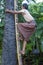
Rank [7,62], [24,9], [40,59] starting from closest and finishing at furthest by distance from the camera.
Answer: [24,9] < [7,62] < [40,59]

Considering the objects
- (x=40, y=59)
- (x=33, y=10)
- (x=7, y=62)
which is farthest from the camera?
(x=40, y=59)

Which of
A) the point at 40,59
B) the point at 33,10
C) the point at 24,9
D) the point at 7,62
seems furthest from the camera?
the point at 40,59

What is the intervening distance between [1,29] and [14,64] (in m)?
1.92

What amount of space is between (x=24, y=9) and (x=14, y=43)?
1099mm

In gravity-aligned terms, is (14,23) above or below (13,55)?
above

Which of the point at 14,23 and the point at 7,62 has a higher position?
the point at 14,23

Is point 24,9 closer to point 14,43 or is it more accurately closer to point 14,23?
point 14,23

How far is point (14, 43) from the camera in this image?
23.0 ft

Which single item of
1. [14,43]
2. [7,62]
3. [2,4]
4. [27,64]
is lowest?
[27,64]

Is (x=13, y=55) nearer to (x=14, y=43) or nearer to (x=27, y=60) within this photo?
(x=14, y=43)

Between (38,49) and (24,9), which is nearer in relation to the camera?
(24,9)

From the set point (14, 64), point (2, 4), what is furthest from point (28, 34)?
point (2, 4)

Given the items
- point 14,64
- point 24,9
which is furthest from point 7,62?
point 24,9

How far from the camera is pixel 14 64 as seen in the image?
711 cm
